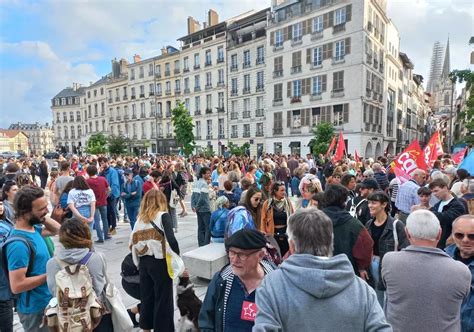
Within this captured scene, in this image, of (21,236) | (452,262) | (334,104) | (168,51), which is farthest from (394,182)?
(168,51)

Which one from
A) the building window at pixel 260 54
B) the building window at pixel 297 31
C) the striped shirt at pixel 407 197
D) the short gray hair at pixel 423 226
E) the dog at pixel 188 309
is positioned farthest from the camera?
the building window at pixel 260 54

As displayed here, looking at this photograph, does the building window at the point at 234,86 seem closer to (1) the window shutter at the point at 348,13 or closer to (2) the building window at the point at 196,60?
(2) the building window at the point at 196,60

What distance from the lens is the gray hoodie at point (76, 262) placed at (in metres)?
2.38

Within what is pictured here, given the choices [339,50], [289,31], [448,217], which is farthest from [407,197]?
[289,31]

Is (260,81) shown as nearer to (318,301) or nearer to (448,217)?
(448,217)

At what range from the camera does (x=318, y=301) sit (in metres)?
1.43

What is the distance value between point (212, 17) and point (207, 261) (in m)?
45.5

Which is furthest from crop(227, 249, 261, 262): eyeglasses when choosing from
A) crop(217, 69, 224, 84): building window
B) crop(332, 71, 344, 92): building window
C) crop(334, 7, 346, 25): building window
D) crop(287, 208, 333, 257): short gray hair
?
crop(217, 69, 224, 84): building window

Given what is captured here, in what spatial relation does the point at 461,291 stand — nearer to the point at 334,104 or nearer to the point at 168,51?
the point at 334,104

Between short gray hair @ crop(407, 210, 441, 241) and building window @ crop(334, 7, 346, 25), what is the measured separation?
30.2m

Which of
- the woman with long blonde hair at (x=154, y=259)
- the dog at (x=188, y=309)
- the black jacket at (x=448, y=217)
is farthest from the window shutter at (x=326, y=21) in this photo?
the dog at (x=188, y=309)

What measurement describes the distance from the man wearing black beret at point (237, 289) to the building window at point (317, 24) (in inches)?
1256

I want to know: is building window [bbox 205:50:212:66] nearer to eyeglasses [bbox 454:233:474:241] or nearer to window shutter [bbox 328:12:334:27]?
window shutter [bbox 328:12:334:27]

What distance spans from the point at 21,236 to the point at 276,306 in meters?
2.15
